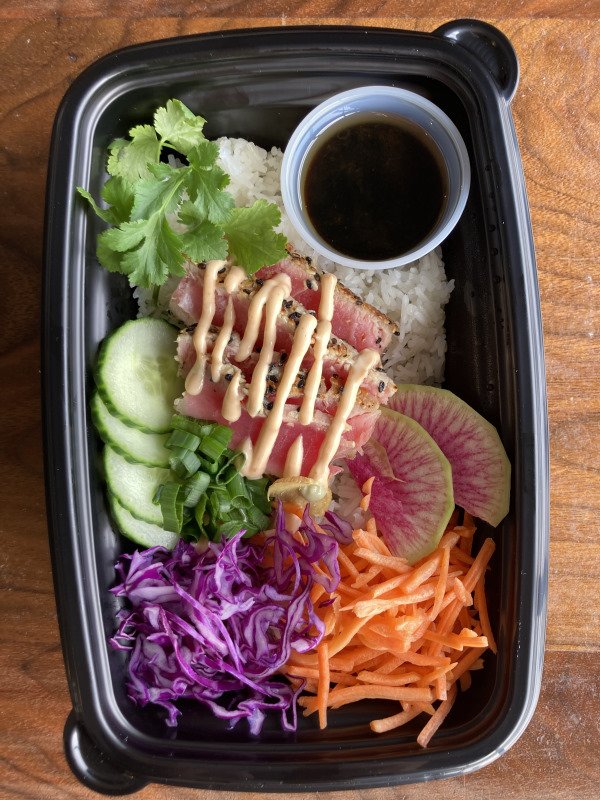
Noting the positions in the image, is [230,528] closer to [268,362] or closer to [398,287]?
[268,362]

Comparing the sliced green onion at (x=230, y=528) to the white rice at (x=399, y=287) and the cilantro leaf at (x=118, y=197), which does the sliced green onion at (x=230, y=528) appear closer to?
the white rice at (x=399, y=287)

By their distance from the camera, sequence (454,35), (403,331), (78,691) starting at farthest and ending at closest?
(403,331) → (454,35) → (78,691)

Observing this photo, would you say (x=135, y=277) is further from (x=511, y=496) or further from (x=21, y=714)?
(x=21, y=714)

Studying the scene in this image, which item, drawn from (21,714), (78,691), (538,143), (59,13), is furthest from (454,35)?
(21,714)

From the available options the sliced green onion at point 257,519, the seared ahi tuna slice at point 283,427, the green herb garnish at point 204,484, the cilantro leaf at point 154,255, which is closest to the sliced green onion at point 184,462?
the green herb garnish at point 204,484

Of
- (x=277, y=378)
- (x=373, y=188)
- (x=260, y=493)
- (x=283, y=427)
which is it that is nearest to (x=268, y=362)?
(x=277, y=378)

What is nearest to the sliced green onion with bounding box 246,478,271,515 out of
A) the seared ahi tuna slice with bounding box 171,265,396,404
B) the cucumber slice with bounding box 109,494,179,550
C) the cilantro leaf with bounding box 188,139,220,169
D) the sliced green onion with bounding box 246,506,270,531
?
the sliced green onion with bounding box 246,506,270,531

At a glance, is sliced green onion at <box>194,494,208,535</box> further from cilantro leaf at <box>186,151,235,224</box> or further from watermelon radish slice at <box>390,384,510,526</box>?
cilantro leaf at <box>186,151,235,224</box>
